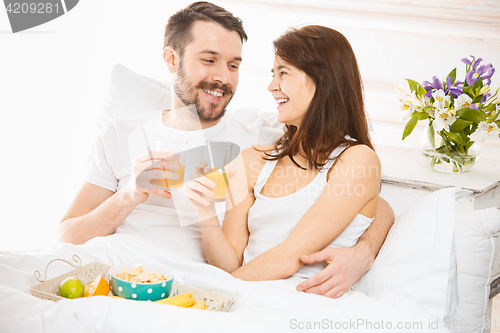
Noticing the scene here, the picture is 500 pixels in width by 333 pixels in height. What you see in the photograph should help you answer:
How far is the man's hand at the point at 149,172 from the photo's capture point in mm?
1199

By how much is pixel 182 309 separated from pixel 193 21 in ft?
3.89

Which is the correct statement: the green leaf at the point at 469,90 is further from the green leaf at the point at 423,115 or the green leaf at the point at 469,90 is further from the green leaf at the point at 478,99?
the green leaf at the point at 423,115

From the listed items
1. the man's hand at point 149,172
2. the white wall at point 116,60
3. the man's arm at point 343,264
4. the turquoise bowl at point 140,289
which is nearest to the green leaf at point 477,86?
the white wall at point 116,60

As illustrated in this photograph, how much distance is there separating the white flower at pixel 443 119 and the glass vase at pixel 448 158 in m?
0.09

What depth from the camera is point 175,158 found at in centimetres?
118

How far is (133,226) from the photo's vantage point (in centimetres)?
155

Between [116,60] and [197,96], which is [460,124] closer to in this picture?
[197,96]

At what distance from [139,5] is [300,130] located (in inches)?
62.0

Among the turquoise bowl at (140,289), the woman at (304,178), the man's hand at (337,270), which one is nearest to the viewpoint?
the turquoise bowl at (140,289)

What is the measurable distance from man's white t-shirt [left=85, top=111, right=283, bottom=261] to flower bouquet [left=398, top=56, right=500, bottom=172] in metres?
0.53

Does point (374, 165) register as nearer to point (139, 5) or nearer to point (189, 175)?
point (189, 175)

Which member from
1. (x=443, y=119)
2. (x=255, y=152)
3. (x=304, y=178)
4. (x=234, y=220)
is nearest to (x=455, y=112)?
(x=443, y=119)

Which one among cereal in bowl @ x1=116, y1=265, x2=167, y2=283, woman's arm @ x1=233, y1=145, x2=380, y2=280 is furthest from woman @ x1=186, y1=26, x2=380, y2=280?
cereal in bowl @ x1=116, y1=265, x2=167, y2=283

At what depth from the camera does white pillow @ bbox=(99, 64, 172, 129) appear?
1872mm
